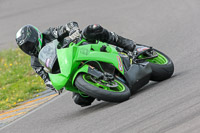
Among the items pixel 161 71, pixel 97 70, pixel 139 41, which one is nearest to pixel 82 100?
pixel 97 70

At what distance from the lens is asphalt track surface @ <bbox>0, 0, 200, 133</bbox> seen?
491cm

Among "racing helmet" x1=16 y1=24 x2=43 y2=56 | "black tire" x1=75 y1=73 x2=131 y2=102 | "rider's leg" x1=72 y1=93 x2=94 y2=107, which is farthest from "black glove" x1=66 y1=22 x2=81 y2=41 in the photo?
"rider's leg" x1=72 y1=93 x2=94 y2=107

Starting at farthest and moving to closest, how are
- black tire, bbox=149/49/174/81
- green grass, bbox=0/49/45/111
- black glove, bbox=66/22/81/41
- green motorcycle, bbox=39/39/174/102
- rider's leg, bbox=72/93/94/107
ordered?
1. green grass, bbox=0/49/45/111
2. black tire, bbox=149/49/174/81
3. rider's leg, bbox=72/93/94/107
4. black glove, bbox=66/22/81/41
5. green motorcycle, bbox=39/39/174/102

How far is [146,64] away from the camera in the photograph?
6.92 meters

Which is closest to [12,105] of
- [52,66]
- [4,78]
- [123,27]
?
[4,78]

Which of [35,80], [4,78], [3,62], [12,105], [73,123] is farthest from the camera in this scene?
[3,62]

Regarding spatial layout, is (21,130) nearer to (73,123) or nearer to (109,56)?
(73,123)

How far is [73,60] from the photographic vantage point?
6.15 metres

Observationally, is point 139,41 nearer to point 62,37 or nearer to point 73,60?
point 62,37

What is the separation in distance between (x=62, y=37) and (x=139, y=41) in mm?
4651

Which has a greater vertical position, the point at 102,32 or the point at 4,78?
the point at 102,32

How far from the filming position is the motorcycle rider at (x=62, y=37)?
6.51 m

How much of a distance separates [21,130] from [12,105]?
252 cm

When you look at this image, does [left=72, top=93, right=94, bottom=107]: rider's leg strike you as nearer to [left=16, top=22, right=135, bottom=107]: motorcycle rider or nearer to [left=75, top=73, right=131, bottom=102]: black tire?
[left=16, top=22, right=135, bottom=107]: motorcycle rider
